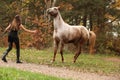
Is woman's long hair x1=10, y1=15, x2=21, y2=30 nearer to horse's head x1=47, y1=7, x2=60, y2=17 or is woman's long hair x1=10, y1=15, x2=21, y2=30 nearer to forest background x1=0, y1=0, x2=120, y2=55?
horse's head x1=47, y1=7, x2=60, y2=17

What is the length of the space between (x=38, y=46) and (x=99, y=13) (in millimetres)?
6260

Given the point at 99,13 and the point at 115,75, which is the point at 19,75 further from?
the point at 99,13

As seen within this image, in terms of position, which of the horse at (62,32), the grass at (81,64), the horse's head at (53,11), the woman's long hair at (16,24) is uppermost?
the horse's head at (53,11)

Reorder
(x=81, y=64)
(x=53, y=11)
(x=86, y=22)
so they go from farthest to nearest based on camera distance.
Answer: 1. (x=86, y=22)
2. (x=81, y=64)
3. (x=53, y=11)

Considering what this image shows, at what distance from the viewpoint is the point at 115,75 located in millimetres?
15039

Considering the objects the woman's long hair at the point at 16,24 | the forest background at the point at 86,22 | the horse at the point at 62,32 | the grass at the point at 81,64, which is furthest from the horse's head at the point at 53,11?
the forest background at the point at 86,22

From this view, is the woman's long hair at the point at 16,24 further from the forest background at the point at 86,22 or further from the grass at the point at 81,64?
the forest background at the point at 86,22

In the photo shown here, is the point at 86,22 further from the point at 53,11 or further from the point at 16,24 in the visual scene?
the point at 16,24

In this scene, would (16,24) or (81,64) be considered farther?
(81,64)

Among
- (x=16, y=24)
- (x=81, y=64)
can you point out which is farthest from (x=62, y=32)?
(x=16, y=24)

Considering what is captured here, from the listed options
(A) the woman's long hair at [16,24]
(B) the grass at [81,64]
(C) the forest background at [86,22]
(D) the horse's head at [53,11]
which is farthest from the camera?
(C) the forest background at [86,22]

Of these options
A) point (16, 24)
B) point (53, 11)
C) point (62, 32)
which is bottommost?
point (62, 32)

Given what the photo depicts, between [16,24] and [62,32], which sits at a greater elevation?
[16,24]

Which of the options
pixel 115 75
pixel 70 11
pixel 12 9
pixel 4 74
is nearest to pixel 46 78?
pixel 4 74
